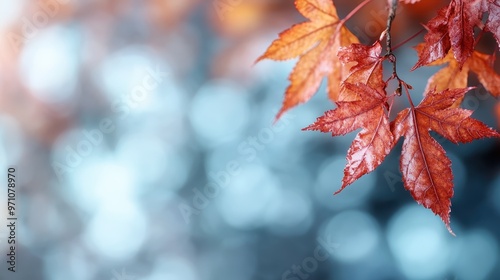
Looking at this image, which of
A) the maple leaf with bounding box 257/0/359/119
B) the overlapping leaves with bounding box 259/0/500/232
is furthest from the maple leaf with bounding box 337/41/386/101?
the maple leaf with bounding box 257/0/359/119

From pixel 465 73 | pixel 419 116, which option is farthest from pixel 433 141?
pixel 465 73

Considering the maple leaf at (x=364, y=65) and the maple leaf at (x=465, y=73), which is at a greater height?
the maple leaf at (x=364, y=65)

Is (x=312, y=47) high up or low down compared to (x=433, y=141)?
up

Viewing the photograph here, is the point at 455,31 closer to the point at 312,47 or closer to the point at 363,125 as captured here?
the point at 363,125

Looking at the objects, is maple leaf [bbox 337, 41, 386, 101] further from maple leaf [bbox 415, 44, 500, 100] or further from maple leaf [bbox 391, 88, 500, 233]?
maple leaf [bbox 415, 44, 500, 100]

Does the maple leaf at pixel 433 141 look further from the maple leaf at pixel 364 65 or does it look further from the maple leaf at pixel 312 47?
the maple leaf at pixel 312 47

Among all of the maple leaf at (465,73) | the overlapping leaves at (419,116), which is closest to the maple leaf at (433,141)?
the overlapping leaves at (419,116)
